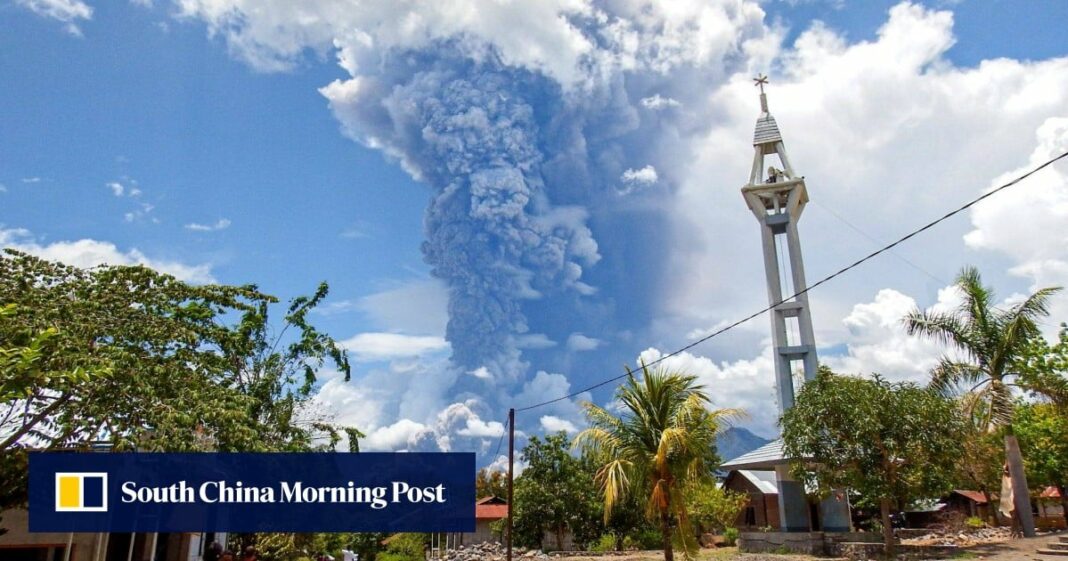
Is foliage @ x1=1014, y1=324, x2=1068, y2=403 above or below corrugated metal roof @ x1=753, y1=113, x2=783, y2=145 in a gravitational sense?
below

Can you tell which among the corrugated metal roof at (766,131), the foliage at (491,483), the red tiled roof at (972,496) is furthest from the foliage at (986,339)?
the foliage at (491,483)

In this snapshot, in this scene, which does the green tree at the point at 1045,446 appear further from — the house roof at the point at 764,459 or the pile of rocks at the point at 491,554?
the pile of rocks at the point at 491,554

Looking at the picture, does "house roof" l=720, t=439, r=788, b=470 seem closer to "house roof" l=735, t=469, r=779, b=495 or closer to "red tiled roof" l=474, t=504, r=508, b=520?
"house roof" l=735, t=469, r=779, b=495

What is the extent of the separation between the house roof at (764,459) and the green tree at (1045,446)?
34.0 ft

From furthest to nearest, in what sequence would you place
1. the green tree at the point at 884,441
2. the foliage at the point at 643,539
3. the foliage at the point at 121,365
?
the foliage at the point at 643,539 < the green tree at the point at 884,441 < the foliage at the point at 121,365

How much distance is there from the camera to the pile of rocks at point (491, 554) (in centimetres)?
2755

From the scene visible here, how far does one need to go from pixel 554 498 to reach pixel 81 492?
22410 mm

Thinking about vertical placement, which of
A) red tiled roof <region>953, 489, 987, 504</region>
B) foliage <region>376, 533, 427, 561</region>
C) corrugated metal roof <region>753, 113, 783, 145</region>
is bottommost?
foliage <region>376, 533, 427, 561</region>

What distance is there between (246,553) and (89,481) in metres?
8.14

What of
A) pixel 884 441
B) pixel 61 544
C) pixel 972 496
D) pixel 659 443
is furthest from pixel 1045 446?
pixel 61 544

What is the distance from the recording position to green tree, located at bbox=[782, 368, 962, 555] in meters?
20.2

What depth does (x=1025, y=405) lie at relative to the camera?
31.3 m

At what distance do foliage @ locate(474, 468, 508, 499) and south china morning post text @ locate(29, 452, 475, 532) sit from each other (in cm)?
4396

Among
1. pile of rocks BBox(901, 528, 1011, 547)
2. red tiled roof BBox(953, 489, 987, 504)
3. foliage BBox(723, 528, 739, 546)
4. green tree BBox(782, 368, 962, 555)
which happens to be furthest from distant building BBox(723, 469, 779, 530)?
green tree BBox(782, 368, 962, 555)
